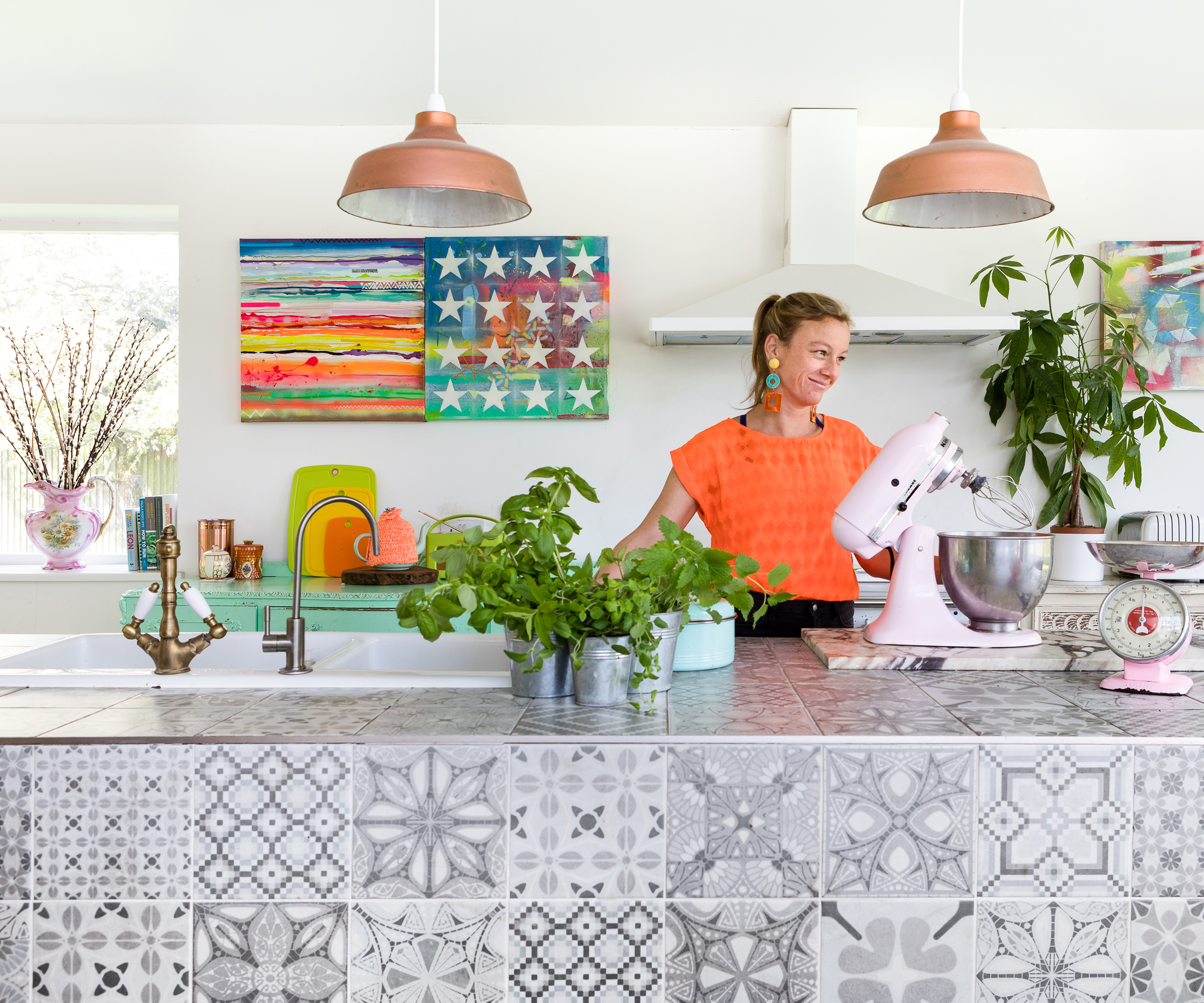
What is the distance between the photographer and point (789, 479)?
2090mm

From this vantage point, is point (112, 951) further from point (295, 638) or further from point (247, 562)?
point (247, 562)

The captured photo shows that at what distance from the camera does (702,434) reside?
84.1 inches

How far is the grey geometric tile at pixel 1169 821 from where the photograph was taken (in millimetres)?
1071

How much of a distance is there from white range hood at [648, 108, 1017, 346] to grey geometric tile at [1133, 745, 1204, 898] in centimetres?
208

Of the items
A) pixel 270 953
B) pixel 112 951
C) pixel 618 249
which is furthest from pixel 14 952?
pixel 618 249

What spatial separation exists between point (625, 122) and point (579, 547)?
1599 millimetres

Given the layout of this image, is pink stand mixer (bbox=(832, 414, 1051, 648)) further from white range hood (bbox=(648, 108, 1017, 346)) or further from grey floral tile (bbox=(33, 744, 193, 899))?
white range hood (bbox=(648, 108, 1017, 346))

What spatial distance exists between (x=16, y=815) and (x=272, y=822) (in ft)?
0.98

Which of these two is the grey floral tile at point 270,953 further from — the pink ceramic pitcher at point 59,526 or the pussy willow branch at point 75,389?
the pussy willow branch at point 75,389

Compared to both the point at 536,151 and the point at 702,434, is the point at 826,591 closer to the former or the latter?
the point at 702,434

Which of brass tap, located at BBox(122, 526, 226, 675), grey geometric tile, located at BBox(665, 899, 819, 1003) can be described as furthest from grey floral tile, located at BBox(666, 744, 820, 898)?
brass tap, located at BBox(122, 526, 226, 675)

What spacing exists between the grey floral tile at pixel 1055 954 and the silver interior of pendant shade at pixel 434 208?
1.58 metres

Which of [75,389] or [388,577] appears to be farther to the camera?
[75,389]

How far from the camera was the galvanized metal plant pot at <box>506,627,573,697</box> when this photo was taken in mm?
1236
